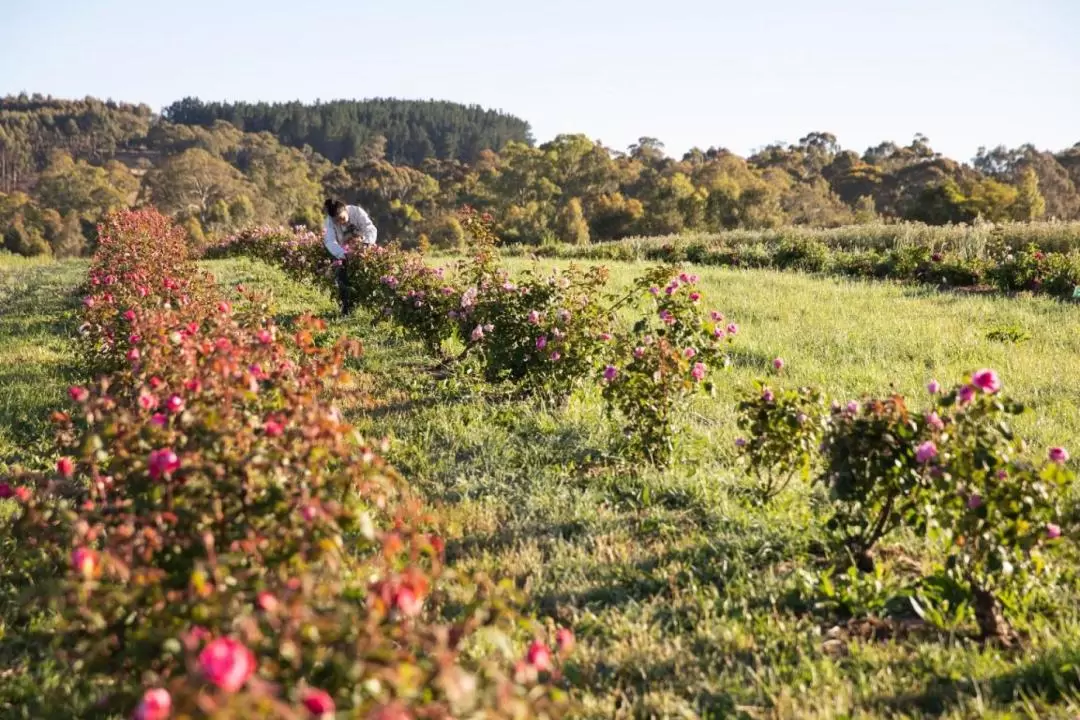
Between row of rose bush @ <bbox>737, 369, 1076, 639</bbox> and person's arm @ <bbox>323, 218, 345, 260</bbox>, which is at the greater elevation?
person's arm @ <bbox>323, 218, 345, 260</bbox>

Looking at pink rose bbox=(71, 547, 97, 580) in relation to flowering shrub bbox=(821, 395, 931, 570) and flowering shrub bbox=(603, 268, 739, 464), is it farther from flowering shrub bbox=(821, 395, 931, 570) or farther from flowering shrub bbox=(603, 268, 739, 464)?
flowering shrub bbox=(603, 268, 739, 464)

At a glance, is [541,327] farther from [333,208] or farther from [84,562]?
[333,208]

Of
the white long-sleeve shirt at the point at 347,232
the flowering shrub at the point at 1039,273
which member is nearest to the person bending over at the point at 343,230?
the white long-sleeve shirt at the point at 347,232

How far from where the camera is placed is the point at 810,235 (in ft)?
58.9

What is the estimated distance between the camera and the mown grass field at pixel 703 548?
2.24 metres

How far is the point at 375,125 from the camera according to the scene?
127875mm

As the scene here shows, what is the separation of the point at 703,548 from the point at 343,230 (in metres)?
6.94

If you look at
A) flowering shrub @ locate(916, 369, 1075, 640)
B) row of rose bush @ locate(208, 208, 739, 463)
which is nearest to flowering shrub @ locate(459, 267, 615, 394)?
row of rose bush @ locate(208, 208, 739, 463)

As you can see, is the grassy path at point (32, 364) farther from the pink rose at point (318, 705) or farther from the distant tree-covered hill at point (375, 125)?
the distant tree-covered hill at point (375, 125)

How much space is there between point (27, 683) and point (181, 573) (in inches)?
45.2

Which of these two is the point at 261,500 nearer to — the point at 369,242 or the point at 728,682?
the point at 728,682

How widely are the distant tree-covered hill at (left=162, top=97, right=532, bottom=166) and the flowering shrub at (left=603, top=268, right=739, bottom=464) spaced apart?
341 ft

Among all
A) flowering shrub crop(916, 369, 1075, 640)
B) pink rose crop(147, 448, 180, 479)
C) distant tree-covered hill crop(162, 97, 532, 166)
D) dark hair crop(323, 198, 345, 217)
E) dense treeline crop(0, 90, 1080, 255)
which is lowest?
flowering shrub crop(916, 369, 1075, 640)

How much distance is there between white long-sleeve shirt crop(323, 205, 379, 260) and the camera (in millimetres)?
8836
